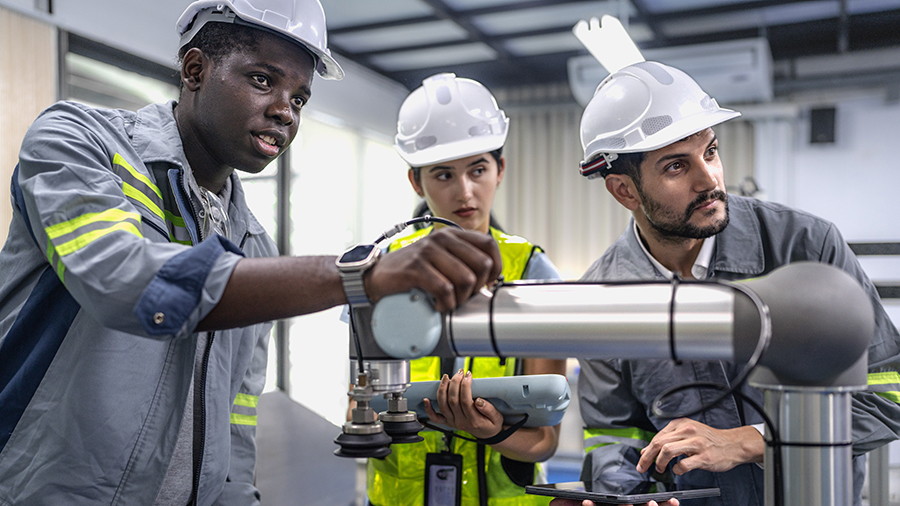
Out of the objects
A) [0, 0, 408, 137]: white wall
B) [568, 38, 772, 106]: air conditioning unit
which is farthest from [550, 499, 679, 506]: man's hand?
[568, 38, 772, 106]: air conditioning unit

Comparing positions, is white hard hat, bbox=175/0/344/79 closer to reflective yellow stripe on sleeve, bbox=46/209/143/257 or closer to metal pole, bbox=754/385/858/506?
reflective yellow stripe on sleeve, bbox=46/209/143/257

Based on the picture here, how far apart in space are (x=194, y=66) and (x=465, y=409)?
37.3 inches

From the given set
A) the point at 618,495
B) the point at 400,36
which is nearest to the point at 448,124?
the point at 618,495

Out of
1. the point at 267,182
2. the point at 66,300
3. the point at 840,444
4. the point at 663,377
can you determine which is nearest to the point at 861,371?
the point at 840,444

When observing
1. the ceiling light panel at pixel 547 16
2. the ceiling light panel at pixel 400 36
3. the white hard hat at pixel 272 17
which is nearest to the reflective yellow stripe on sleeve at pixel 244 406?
the white hard hat at pixel 272 17

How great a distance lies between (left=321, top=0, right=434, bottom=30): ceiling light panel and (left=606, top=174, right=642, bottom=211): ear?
3.67m

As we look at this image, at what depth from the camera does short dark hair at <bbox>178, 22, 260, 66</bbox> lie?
1400mm

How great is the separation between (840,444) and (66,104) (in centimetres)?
129

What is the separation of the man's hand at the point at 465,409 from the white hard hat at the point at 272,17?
789mm

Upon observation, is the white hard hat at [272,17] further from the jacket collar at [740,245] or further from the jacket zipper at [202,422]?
the jacket collar at [740,245]

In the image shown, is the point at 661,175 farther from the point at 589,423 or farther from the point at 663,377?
the point at 589,423

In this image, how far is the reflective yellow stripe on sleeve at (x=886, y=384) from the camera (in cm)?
140

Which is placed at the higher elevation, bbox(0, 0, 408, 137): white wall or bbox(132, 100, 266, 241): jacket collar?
bbox(0, 0, 408, 137): white wall

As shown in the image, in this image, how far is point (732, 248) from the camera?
5.40 ft
